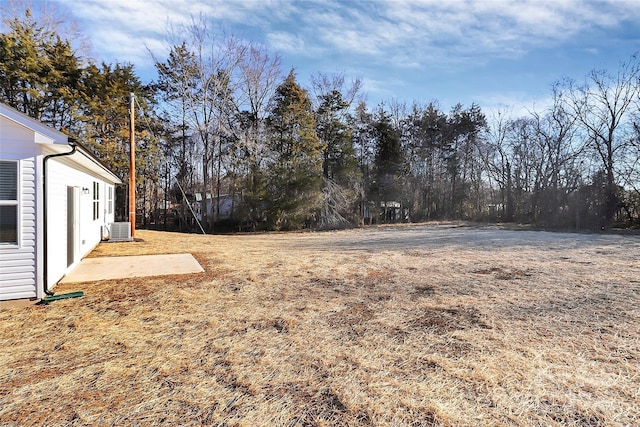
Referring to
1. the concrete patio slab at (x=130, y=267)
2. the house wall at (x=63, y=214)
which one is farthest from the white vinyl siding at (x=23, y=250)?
the concrete patio slab at (x=130, y=267)

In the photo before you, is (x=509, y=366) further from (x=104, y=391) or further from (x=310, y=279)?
(x=310, y=279)

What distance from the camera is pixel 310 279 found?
5387 millimetres

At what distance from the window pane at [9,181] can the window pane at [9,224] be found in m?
0.14

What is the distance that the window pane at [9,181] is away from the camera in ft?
12.1

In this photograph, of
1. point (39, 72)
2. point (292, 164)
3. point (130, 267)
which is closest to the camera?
point (130, 267)

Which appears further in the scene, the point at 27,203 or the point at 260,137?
the point at 260,137

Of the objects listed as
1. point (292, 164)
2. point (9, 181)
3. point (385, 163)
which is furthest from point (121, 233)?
point (385, 163)

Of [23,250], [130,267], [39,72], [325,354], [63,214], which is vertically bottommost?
[325,354]

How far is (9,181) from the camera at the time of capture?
372 centimetres

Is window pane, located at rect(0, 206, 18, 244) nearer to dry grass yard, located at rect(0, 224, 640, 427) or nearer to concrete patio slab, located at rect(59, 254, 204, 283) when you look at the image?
dry grass yard, located at rect(0, 224, 640, 427)

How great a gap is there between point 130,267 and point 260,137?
1323cm

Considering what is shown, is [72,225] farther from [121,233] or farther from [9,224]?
[121,233]

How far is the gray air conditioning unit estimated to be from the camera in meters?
9.70

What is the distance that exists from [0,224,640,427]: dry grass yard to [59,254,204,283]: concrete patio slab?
1.58ft
